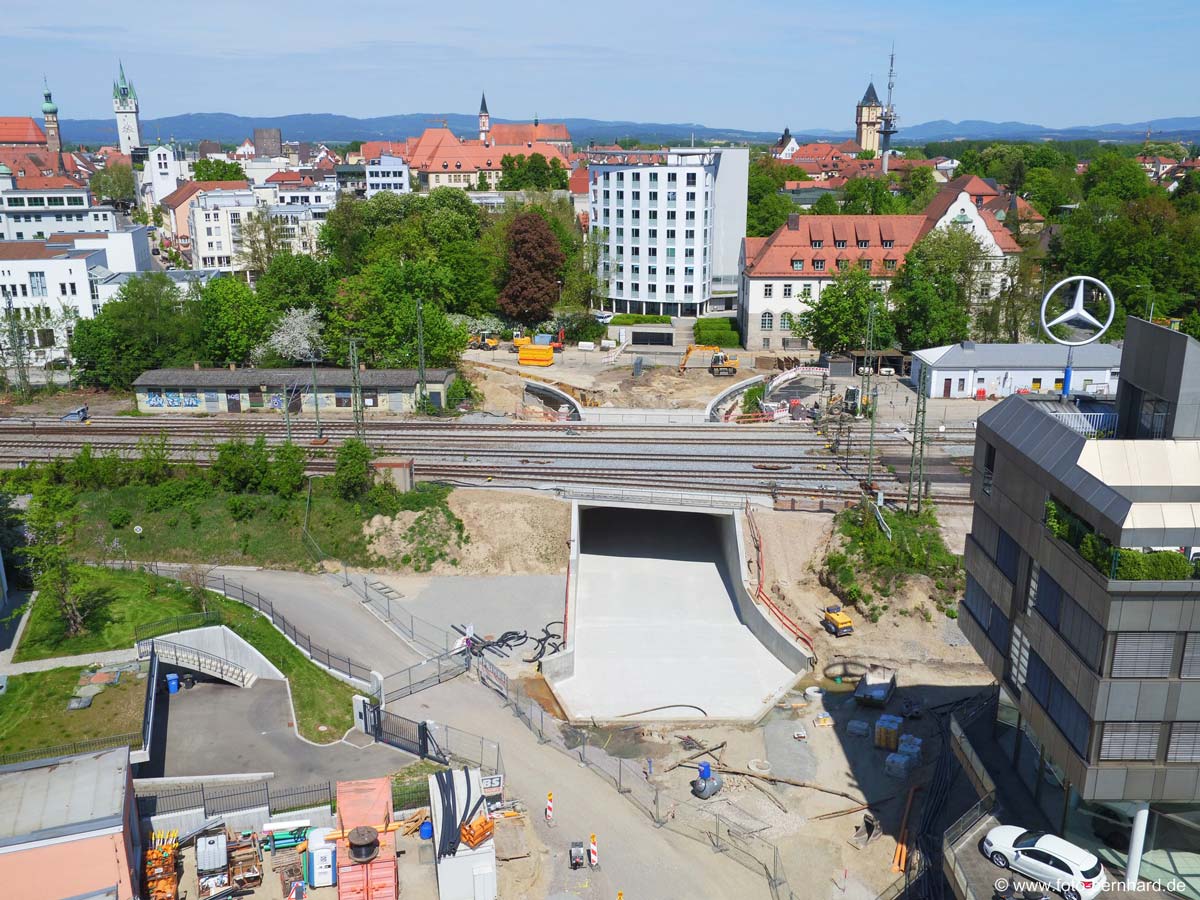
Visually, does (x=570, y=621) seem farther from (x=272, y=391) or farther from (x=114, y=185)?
(x=114, y=185)

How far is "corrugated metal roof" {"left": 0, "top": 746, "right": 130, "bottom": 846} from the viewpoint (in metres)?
23.3

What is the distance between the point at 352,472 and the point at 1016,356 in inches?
1723

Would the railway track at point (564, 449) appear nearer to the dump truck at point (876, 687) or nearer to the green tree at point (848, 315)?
the dump truck at point (876, 687)

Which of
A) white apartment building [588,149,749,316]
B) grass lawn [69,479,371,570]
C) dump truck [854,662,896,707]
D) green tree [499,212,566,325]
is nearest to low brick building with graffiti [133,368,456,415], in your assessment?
grass lawn [69,479,371,570]

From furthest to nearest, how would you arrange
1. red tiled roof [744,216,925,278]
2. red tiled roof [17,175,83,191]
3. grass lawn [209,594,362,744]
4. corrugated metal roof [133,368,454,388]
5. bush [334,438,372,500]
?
1. red tiled roof [17,175,83,191]
2. red tiled roof [744,216,925,278]
3. corrugated metal roof [133,368,454,388]
4. bush [334,438,372,500]
5. grass lawn [209,594,362,744]

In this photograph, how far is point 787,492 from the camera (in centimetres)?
4722

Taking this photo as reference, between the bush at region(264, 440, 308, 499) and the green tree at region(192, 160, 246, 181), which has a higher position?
the green tree at region(192, 160, 246, 181)

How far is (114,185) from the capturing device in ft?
554

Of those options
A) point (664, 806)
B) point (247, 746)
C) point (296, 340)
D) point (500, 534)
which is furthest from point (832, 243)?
Answer: point (247, 746)

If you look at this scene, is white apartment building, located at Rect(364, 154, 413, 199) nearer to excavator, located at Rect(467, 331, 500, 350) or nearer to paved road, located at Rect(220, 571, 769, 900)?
excavator, located at Rect(467, 331, 500, 350)

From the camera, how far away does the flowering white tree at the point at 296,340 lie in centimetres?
6762

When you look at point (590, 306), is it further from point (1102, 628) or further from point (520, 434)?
point (1102, 628)

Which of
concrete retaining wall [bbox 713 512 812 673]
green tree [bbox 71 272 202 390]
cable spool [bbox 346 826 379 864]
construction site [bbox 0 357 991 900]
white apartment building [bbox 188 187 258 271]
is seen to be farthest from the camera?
white apartment building [bbox 188 187 258 271]

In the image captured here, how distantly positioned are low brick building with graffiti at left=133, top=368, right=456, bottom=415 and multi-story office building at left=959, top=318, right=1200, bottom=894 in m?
43.6
